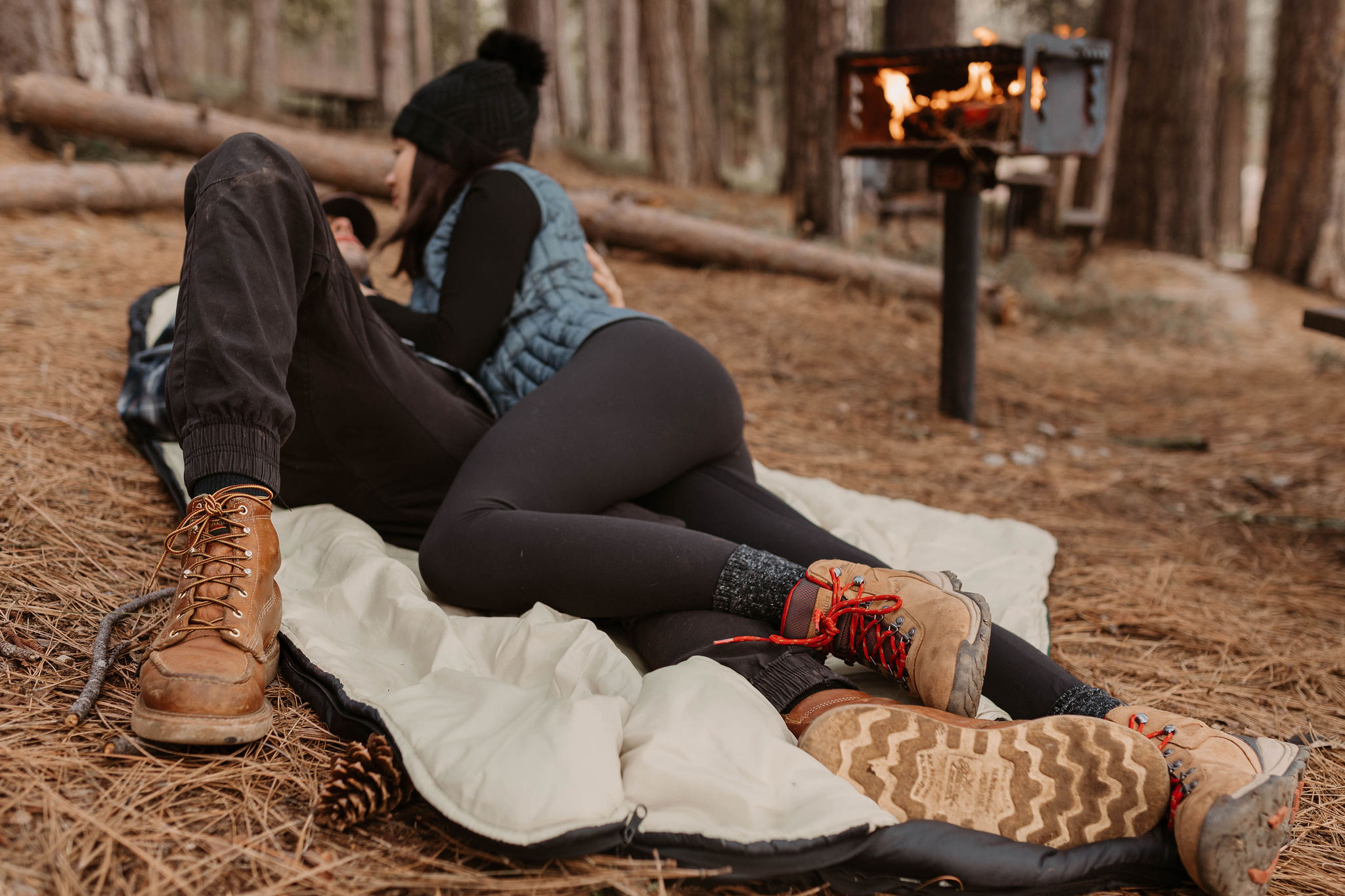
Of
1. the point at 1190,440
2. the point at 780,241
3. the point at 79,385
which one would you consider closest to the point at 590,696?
the point at 79,385

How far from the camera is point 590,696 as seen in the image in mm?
1313

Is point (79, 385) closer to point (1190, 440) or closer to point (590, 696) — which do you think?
point (590, 696)

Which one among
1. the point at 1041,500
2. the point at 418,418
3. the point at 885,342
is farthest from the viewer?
the point at 885,342

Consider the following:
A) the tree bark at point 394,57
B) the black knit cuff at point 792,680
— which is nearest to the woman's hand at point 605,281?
the black knit cuff at point 792,680

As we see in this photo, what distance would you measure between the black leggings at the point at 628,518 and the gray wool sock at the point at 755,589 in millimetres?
19

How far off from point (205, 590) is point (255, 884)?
18.1 inches

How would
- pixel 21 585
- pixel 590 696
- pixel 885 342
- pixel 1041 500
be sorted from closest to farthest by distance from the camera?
pixel 590 696, pixel 21 585, pixel 1041 500, pixel 885 342

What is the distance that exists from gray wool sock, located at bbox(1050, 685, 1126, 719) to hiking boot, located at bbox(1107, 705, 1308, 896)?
0.12 m

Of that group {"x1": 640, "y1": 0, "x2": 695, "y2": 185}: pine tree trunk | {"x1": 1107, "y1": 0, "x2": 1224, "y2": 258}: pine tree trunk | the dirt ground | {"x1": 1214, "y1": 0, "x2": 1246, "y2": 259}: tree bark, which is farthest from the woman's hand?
{"x1": 1214, "y1": 0, "x2": 1246, "y2": 259}: tree bark

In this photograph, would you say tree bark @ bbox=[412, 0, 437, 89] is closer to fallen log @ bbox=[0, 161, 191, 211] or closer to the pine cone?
fallen log @ bbox=[0, 161, 191, 211]

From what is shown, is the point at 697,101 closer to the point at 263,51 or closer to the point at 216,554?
the point at 263,51

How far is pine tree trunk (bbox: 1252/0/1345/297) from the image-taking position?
744 cm

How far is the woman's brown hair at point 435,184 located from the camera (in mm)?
2180

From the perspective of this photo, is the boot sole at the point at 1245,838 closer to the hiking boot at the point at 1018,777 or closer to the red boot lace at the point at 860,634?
the hiking boot at the point at 1018,777
